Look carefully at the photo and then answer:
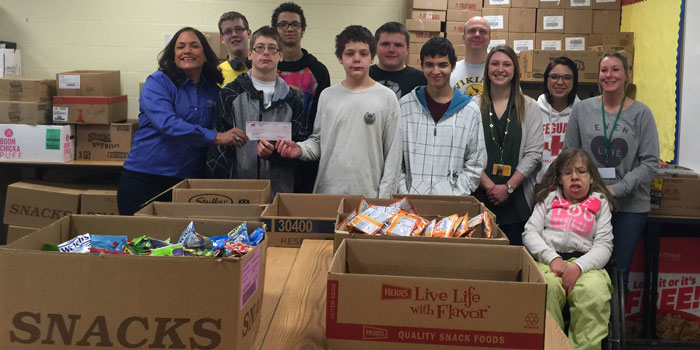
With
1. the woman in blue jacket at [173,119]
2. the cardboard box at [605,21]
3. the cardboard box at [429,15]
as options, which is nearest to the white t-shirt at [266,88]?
the woman in blue jacket at [173,119]

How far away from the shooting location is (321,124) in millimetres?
2865

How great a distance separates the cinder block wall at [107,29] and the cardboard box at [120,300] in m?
4.03

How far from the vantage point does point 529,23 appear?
190 inches

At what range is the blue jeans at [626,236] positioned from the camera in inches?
125

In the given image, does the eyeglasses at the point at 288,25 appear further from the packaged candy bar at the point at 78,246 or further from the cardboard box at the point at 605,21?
the cardboard box at the point at 605,21

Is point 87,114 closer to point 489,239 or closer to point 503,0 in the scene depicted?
point 503,0

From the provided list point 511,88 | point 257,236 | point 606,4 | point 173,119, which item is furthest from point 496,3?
point 257,236

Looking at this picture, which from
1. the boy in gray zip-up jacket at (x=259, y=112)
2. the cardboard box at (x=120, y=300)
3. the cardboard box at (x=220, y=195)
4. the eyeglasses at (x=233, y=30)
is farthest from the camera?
the eyeglasses at (x=233, y=30)

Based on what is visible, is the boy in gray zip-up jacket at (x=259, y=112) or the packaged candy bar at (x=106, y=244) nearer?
the packaged candy bar at (x=106, y=244)

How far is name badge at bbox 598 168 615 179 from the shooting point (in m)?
3.11

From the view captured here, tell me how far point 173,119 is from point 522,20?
2997mm

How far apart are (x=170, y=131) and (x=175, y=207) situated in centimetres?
93

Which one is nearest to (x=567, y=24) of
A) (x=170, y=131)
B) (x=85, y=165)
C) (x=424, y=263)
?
(x=170, y=131)

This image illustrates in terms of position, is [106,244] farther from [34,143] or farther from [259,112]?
[34,143]
